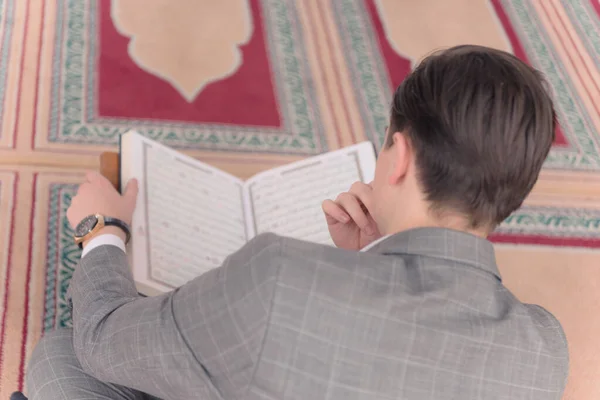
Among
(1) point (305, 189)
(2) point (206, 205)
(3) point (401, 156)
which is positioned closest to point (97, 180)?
(2) point (206, 205)

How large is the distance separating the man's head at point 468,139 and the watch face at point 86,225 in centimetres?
43

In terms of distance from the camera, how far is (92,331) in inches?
27.5

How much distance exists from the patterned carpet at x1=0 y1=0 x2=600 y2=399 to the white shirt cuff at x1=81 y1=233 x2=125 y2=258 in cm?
33

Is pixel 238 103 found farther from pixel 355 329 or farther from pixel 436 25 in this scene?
pixel 355 329

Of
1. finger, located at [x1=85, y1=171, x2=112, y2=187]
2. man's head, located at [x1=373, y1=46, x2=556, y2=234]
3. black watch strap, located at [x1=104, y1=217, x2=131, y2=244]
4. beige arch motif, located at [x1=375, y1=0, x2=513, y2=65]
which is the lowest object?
man's head, located at [x1=373, y1=46, x2=556, y2=234]

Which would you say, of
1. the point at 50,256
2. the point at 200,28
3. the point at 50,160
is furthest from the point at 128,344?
the point at 200,28

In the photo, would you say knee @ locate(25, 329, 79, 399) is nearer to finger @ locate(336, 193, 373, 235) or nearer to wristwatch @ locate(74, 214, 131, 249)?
wristwatch @ locate(74, 214, 131, 249)

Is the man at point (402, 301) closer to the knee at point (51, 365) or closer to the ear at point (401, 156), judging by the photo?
the ear at point (401, 156)

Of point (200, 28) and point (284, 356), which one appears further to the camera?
point (200, 28)

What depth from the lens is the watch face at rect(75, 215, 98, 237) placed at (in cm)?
85

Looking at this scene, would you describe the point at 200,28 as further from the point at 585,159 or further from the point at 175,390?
the point at 175,390

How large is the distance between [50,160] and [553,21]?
160 centimetres

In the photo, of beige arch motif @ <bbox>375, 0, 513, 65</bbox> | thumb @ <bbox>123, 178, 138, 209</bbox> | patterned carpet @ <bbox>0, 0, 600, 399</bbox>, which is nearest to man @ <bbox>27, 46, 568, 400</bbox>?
thumb @ <bbox>123, 178, 138, 209</bbox>

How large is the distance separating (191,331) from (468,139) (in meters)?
0.34
